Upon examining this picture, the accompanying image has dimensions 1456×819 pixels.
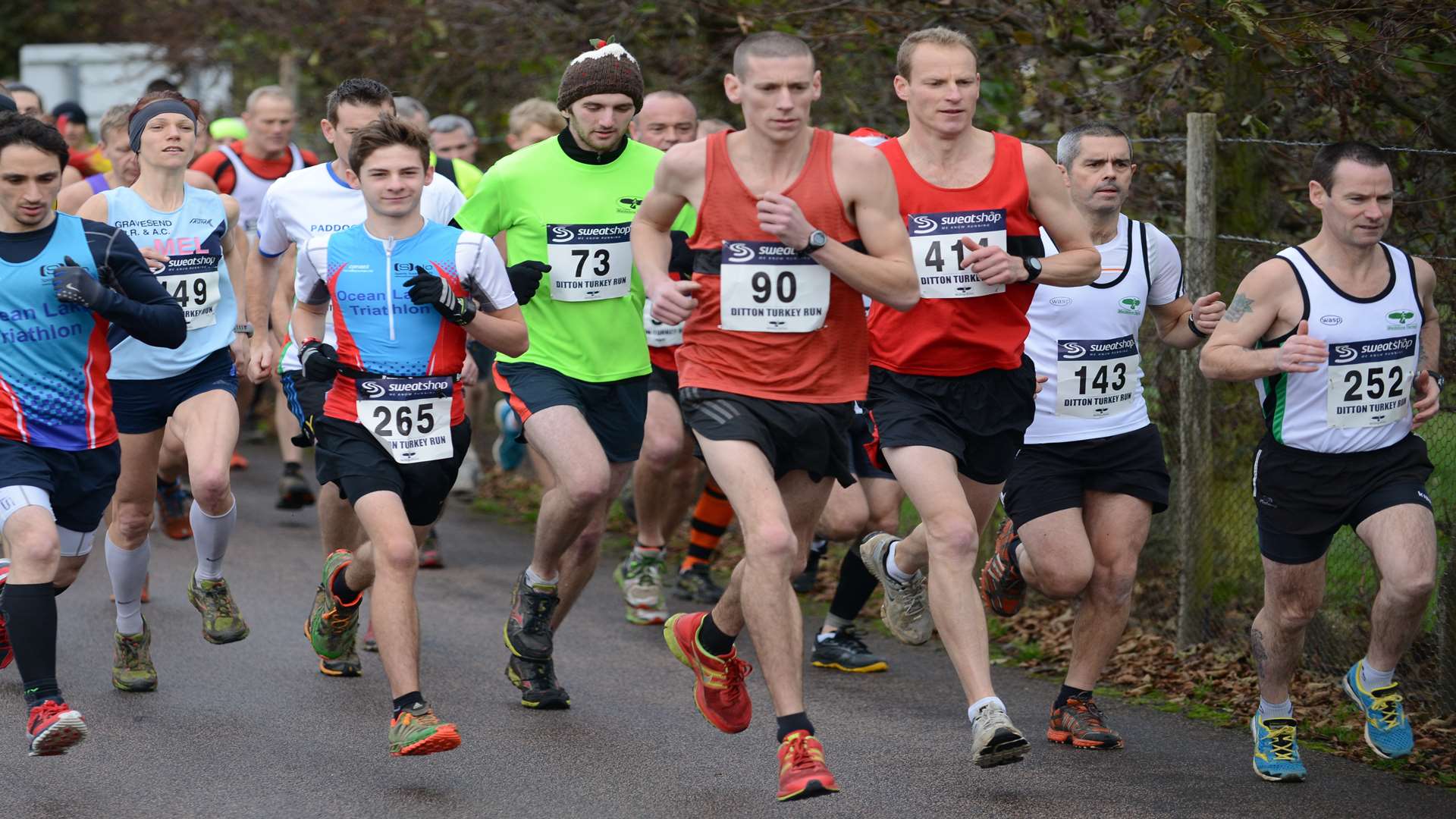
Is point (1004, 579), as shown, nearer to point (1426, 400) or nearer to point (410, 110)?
point (1426, 400)

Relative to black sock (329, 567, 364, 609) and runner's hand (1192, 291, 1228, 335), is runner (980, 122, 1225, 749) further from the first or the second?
black sock (329, 567, 364, 609)

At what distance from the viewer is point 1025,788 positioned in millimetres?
5680

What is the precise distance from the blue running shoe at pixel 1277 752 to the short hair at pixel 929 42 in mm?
2406

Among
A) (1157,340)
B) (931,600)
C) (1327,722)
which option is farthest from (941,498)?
(1157,340)

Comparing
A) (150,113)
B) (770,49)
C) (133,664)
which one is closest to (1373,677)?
(770,49)

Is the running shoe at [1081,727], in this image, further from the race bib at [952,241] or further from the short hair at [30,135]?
the short hair at [30,135]

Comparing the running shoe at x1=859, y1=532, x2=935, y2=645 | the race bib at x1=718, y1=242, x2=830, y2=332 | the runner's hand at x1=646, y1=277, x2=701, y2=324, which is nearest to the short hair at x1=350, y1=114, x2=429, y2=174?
the runner's hand at x1=646, y1=277, x2=701, y2=324

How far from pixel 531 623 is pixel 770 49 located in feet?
8.17

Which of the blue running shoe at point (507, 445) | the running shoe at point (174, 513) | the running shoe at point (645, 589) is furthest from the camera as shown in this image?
the blue running shoe at point (507, 445)

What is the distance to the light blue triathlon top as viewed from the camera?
7.26m

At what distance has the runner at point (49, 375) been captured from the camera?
5.55m

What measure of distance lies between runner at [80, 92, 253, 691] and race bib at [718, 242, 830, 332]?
8.39 feet

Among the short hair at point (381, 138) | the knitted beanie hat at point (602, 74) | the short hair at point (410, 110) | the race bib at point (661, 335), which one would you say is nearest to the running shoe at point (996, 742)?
the short hair at point (381, 138)

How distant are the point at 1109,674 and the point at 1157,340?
1469 millimetres
